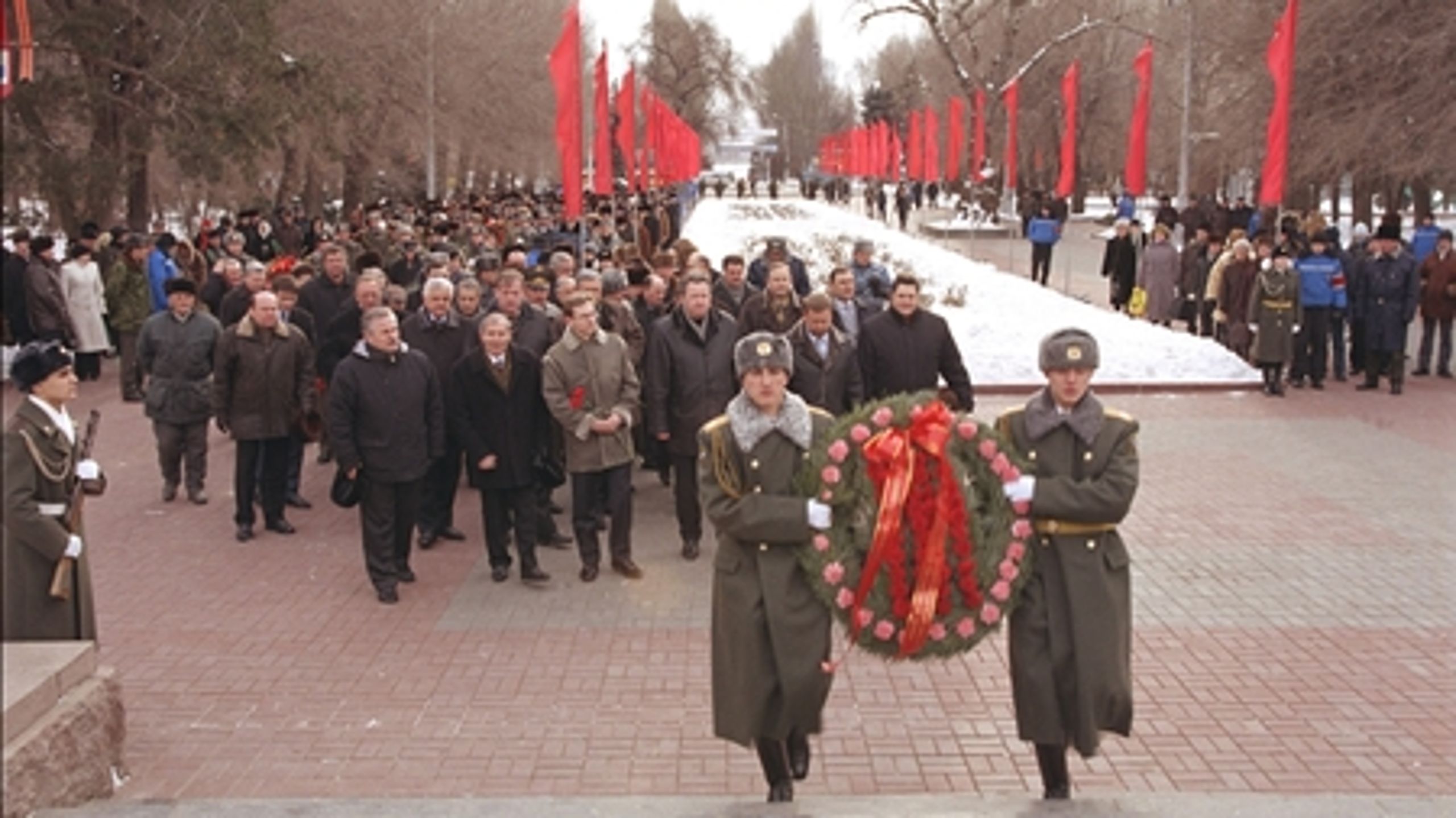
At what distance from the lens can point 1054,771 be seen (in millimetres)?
5211

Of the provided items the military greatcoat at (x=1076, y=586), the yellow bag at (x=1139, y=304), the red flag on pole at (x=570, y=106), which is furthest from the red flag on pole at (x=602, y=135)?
the military greatcoat at (x=1076, y=586)

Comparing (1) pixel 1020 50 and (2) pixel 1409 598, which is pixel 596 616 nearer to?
(2) pixel 1409 598

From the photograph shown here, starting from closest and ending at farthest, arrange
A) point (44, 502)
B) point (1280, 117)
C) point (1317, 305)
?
point (44, 502)
point (1317, 305)
point (1280, 117)

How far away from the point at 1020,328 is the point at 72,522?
13568 mm

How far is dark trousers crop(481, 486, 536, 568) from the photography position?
8.73 metres

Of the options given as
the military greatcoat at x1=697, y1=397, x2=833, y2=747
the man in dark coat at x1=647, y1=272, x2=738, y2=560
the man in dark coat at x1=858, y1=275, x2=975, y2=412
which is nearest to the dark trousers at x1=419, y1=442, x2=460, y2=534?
the man in dark coat at x1=647, y1=272, x2=738, y2=560

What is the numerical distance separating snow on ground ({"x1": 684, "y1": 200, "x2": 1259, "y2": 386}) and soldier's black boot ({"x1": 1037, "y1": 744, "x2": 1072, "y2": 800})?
34.0 feet

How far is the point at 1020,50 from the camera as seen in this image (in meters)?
63.7

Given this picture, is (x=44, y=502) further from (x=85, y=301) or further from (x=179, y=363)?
(x=85, y=301)

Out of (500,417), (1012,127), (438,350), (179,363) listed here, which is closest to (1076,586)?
(500,417)

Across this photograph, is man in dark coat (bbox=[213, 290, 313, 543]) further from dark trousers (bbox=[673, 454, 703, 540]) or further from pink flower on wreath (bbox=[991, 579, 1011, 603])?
pink flower on wreath (bbox=[991, 579, 1011, 603])

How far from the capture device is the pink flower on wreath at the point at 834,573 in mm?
4969

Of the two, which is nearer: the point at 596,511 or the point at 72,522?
the point at 72,522

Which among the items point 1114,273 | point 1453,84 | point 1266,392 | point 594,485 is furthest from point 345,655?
point 1453,84
